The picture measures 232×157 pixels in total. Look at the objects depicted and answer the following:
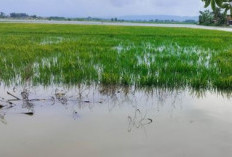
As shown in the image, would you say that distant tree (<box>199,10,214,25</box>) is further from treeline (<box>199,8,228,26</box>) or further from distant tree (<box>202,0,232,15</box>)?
distant tree (<box>202,0,232,15</box>)

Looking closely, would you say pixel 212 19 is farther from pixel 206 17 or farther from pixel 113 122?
pixel 113 122

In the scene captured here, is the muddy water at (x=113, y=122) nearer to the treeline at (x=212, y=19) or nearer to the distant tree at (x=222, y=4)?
the distant tree at (x=222, y=4)

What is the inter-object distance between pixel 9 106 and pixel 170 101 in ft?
7.44

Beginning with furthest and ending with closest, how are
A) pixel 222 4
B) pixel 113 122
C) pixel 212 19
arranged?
pixel 212 19 < pixel 113 122 < pixel 222 4

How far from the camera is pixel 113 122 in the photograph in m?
4.19

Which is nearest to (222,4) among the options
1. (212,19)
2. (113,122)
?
(113,122)

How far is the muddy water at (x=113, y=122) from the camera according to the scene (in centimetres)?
337

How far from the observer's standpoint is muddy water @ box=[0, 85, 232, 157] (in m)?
3.37

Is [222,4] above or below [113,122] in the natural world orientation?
above

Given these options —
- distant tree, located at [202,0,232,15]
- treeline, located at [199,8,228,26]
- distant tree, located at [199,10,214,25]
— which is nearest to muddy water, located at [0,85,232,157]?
distant tree, located at [202,0,232,15]

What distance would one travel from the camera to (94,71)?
22.9 feet

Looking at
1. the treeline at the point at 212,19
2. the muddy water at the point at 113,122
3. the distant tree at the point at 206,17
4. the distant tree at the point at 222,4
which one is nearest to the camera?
the distant tree at the point at 222,4

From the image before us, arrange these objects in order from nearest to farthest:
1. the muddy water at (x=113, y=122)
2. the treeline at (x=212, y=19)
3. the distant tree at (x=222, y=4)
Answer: the distant tree at (x=222, y=4) → the muddy water at (x=113, y=122) → the treeline at (x=212, y=19)

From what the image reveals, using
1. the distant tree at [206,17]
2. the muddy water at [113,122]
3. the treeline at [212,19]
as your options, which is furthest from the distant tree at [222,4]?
the distant tree at [206,17]
